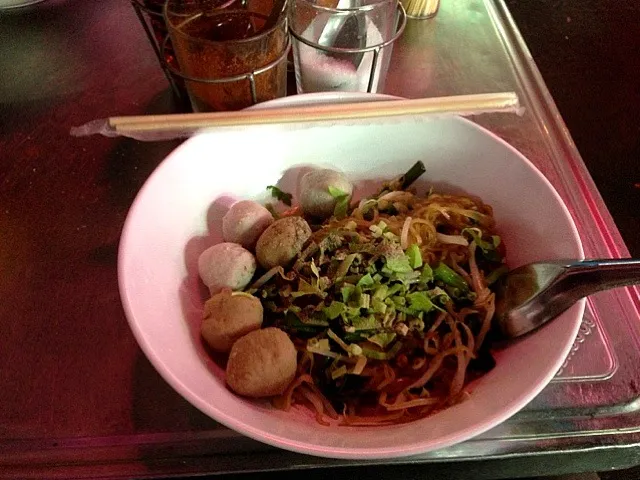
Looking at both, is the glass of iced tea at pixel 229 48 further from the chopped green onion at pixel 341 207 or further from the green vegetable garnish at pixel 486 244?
the green vegetable garnish at pixel 486 244

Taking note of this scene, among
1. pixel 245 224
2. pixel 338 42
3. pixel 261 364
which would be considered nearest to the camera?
pixel 261 364

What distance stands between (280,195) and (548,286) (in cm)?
35

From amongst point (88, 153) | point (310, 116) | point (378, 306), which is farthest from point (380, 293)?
point (88, 153)

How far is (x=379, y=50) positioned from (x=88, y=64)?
1.81 ft

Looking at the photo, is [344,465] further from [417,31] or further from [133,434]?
[417,31]

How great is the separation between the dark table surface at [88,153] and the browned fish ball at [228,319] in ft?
0.37

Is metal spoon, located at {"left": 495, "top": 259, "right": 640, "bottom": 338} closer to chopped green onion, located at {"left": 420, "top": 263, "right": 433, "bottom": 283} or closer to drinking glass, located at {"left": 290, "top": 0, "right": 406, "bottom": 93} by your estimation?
chopped green onion, located at {"left": 420, "top": 263, "right": 433, "bottom": 283}

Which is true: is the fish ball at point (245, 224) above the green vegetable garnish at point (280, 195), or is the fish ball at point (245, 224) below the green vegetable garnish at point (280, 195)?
above

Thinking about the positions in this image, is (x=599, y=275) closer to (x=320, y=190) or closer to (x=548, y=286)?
(x=548, y=286)

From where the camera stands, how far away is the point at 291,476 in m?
0.62

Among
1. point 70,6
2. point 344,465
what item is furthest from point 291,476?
point 70,6

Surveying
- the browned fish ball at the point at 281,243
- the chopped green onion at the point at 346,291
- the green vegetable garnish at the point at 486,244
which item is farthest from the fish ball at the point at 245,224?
the green vegetable garnish at the point at 486,244

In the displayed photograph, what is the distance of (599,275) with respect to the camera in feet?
1.72

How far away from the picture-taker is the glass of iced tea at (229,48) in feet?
2.32
